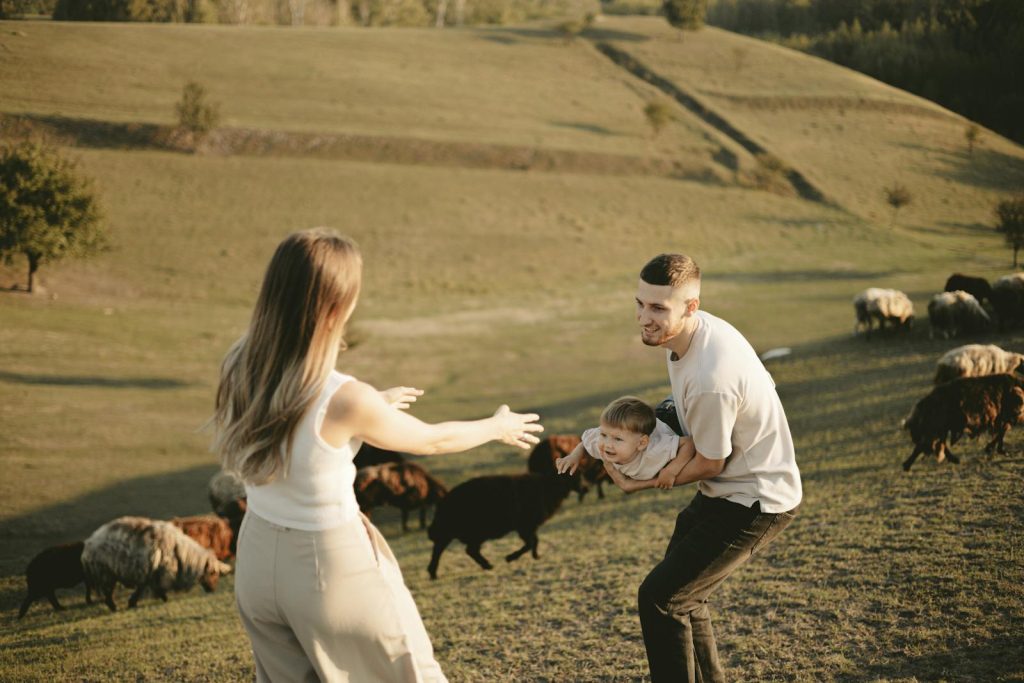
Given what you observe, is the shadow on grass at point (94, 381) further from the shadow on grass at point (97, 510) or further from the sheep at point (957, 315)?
the sheep at point (957, 315)

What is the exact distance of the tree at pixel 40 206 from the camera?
17719mm

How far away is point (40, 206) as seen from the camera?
19828 millimetres

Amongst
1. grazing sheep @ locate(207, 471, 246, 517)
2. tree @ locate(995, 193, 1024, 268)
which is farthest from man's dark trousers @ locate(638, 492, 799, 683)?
tree @ locate(995, 193, 1024, 268)

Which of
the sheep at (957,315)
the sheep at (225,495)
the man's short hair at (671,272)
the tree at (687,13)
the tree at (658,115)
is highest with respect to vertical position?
the tree at (687,13)

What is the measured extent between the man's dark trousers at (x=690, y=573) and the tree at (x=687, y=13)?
229 ft

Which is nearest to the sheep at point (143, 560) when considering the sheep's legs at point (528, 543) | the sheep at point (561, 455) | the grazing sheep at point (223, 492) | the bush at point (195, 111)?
the grazing sheep at point (223, 492)

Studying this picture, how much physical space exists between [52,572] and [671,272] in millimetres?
8619

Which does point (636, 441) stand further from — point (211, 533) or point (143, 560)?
point (211, 533)

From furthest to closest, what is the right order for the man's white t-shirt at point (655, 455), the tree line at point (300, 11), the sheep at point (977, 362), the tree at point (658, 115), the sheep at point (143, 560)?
the tree at point (658, 115)
the tree line at point (300, 11)
the sheep at point (977, 362)
the sheep at point (143, 560)
the man's white t-shirt at point (655, 455)

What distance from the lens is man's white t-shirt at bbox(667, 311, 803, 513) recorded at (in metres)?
3.56

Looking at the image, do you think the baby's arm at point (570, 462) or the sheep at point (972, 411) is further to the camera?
the sheep at point (972, 411)

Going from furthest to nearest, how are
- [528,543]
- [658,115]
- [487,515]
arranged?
[658,115] < [528,543] < [487,515]

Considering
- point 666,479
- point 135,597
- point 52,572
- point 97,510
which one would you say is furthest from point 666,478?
point 97,510

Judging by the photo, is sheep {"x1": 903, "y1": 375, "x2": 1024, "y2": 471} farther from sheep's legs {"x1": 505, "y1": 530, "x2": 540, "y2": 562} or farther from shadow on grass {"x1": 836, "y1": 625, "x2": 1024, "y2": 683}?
sheep's legs {"x1": 505, "y1": 530, "x2": 540, "y2": 562}
